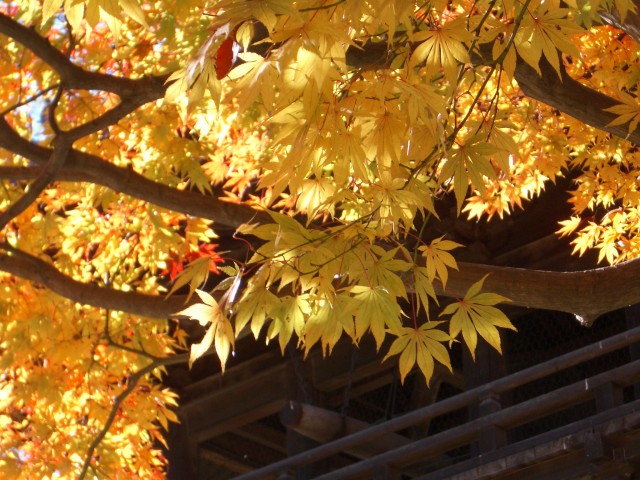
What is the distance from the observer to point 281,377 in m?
10.1

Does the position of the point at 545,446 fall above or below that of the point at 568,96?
below

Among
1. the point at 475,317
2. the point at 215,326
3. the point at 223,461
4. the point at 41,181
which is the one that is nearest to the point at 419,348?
A: the point at 475,317

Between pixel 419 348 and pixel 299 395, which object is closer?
pixel 419 348

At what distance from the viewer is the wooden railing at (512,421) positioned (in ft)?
22.0

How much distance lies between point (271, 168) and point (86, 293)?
9.05ft

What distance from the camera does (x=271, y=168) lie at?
363 cm

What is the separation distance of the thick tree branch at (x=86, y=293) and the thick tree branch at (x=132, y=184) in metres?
0.49

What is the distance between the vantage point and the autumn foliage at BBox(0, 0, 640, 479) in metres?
3.21

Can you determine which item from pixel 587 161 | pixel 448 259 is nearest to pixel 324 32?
pixel 448 259

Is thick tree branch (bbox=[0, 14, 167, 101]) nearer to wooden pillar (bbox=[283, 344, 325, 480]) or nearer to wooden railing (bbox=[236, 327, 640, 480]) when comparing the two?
wooden railing (bbox=[236, 327, 640, 480])

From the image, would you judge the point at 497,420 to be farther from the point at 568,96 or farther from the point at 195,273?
the point at 195,273

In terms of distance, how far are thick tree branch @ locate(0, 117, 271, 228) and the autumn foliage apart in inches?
0.4

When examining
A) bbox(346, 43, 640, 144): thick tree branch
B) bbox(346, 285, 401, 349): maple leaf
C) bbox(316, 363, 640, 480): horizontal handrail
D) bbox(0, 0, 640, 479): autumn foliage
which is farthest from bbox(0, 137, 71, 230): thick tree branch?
bbox(316, 363, 640, 480): horizontal handrail

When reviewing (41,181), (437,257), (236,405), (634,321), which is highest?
(236,405)
